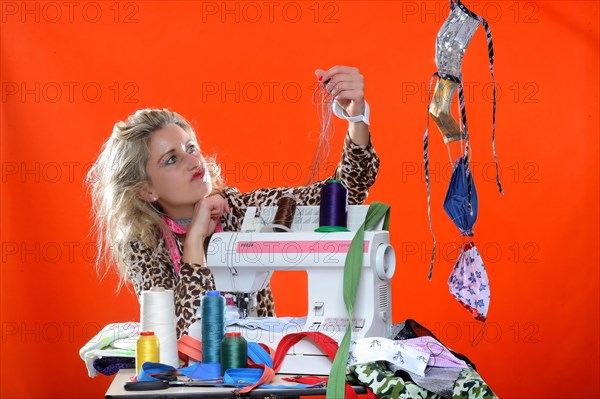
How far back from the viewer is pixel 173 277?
10.4 ft

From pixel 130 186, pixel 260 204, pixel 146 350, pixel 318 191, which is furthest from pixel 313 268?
pixel 130 186

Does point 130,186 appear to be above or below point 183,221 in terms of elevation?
above

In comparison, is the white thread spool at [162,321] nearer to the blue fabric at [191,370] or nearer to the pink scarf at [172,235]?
the blue fabric at [191,370]

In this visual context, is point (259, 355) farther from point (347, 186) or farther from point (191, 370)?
point (347, 186)

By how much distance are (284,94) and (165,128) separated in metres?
1.35

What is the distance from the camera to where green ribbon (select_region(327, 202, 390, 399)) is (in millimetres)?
2195

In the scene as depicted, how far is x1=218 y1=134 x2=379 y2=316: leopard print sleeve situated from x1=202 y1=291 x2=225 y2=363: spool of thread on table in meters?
0.80

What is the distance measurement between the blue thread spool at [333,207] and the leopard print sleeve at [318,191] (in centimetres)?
49

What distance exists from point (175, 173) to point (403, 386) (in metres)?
1.34

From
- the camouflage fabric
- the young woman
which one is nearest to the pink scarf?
the young woman

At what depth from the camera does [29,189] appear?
4.48 metres

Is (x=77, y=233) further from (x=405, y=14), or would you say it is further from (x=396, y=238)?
(x=405, y=14)

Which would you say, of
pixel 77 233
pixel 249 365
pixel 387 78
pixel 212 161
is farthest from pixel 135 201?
pixel 387 78

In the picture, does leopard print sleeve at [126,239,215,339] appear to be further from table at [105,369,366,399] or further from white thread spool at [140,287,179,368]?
table at [105,369,366,399]
